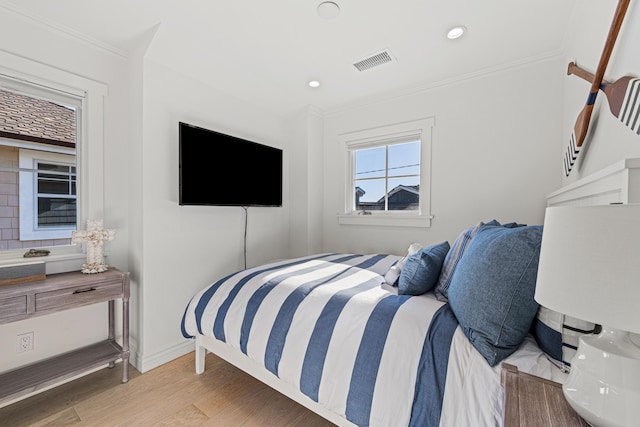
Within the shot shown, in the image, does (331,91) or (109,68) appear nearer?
(109,68)

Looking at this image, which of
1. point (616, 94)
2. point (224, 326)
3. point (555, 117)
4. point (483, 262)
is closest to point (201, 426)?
point (224, 326)

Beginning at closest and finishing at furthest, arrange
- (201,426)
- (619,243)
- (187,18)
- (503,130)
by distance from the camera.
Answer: (619,243), (201,426), (187,18), (503,130)

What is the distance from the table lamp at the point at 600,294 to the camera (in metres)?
0.45

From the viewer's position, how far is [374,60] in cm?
235

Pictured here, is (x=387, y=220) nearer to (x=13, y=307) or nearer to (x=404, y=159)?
(x=404, y=159)

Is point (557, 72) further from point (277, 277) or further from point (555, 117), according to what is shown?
point (277, 277)

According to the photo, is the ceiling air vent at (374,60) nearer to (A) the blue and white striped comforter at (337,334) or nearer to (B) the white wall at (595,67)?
(B) the white wall at (595,67)

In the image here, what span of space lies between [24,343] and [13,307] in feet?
1.60

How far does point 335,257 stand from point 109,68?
2324 millimetres

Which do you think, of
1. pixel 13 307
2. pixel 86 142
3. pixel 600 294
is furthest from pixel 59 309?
pixel 600 294

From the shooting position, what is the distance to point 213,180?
248cm

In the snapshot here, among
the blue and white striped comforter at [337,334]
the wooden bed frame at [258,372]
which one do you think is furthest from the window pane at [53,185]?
the wooden bed frame at [258,372]

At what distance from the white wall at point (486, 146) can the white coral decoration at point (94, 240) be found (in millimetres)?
2379

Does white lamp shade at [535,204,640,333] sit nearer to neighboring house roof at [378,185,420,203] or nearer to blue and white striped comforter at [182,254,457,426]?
blue and white striped comforter at [182,254,457,426]
